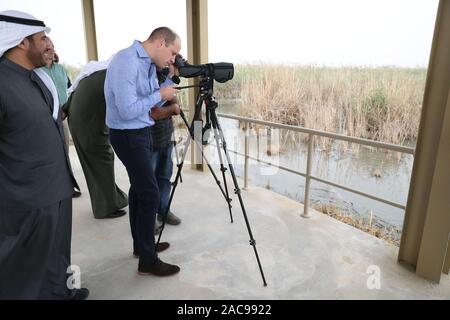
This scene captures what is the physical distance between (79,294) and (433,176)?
1.93 meters

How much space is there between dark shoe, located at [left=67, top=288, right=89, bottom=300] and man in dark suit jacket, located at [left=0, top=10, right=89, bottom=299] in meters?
0.11

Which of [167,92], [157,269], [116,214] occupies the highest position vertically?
[167,92]

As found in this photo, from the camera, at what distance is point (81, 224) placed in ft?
7.97

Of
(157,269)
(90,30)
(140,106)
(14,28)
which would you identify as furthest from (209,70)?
(90,30)

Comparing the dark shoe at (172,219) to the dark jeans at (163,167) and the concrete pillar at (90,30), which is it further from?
the concrete pillar at (90,30)

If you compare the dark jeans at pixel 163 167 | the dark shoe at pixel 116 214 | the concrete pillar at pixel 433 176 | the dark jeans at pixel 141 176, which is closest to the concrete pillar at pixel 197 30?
the dark jeans at pixel 163 167

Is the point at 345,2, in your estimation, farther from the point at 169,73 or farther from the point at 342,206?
the point at 169,73

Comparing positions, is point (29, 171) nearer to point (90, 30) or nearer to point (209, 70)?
point (209, 70)

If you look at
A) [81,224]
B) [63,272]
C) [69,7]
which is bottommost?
[81,224]

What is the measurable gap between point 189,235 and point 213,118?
93cm

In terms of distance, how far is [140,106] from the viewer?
4.77ft

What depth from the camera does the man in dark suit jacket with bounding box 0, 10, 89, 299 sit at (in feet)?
3.76

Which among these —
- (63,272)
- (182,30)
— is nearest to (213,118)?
(63,272)

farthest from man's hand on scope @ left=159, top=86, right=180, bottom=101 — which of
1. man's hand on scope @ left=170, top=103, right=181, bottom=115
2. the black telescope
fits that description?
man's hand on scope @ left=170, top=103, right=181, bottom=115
